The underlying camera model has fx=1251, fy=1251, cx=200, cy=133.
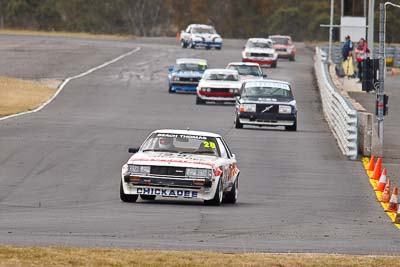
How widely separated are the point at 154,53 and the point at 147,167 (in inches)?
2207

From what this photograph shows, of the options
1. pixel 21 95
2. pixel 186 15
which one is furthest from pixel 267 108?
pixel 186 15

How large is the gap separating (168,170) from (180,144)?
1.30m

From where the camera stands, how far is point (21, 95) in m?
48.7

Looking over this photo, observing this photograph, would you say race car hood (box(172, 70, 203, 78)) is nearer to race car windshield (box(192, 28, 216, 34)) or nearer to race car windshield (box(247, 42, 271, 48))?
race car windshield (box(247, 42, 271, 48))

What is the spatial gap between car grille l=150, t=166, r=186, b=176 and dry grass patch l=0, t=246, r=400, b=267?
5.68 metres

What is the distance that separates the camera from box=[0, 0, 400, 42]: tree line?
376ft

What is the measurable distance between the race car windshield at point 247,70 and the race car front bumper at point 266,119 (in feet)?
46.0

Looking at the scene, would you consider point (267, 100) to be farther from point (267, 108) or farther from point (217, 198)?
point (217, 198)

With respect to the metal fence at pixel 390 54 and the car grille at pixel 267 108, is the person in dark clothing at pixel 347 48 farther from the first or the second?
the car grille at pixel 267 108

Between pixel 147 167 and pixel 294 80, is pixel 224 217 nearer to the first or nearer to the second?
pixel 147 167

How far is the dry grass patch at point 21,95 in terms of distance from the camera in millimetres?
43094

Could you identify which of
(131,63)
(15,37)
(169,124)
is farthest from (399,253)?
(15,37)

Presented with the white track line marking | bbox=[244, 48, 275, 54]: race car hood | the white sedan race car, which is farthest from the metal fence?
the white sedan race car

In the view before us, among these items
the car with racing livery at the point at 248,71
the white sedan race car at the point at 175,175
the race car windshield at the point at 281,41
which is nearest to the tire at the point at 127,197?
the white sedan race car at the point at 175,175
